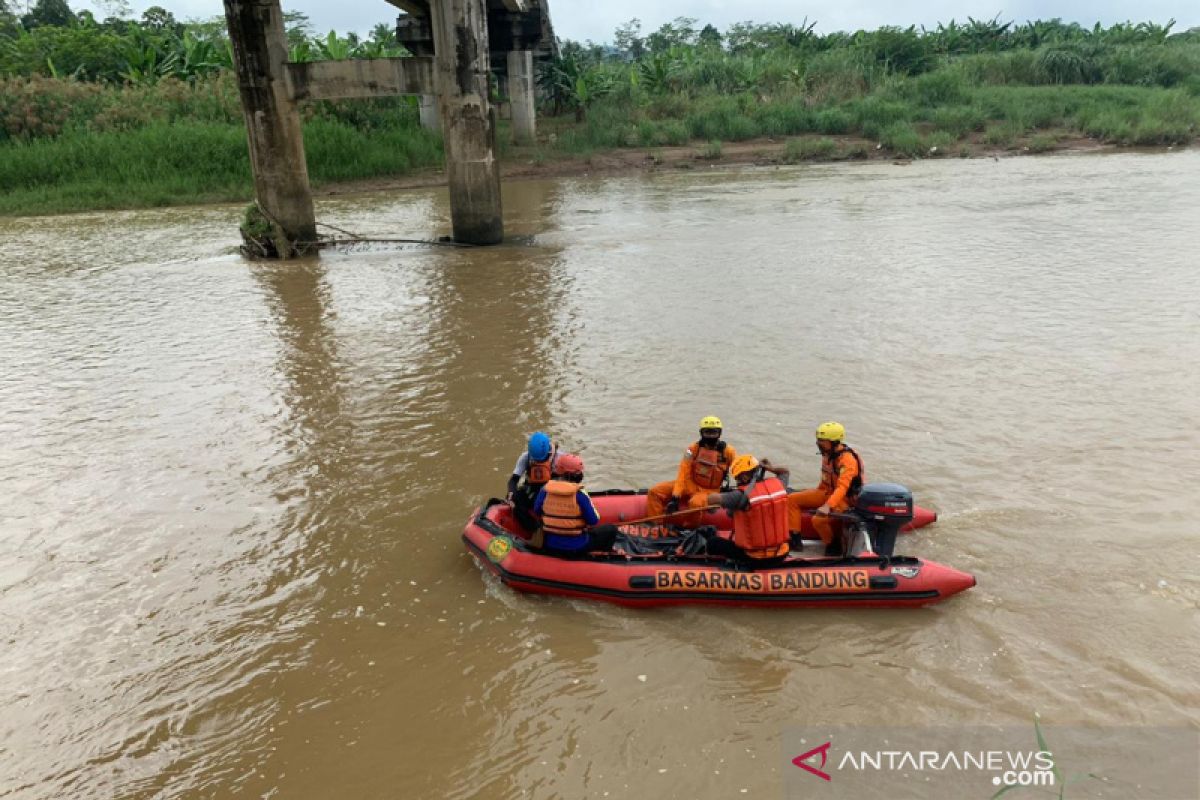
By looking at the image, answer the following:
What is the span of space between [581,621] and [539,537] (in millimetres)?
653

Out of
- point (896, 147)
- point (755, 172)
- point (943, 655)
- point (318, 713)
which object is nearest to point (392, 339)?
point (318, 713)

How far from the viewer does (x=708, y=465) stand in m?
6.53

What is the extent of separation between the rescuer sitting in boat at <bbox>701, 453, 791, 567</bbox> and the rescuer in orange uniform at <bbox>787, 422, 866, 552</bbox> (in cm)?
51

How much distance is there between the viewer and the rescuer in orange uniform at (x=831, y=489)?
6309 mm

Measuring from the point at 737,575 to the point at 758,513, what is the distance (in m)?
0.43

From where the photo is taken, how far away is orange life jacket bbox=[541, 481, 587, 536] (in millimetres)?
6043

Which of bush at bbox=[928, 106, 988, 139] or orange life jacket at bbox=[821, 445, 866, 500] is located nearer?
orange life jacket at bbox=[821, 445, 866, 500]

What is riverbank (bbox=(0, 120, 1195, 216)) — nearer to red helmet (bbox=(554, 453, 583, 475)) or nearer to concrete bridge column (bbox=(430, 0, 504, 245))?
concrete bridge column (bbox=(430, 0, 504, 245))

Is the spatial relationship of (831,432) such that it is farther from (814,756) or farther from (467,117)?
(467,117)

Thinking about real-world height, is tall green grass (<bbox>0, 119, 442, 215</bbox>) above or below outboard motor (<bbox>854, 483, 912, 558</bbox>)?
above

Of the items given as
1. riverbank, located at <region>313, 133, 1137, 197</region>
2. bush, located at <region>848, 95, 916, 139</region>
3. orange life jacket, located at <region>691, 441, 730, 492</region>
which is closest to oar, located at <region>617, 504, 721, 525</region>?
orange life jacket, located at <region>691, 441, 730, 492</region>

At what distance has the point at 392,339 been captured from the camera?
12023 mm

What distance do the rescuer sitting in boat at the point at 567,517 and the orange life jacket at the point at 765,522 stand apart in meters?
1.01

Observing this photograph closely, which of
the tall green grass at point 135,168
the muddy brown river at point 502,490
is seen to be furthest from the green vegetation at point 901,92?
the muddy brown river at point 502,490
